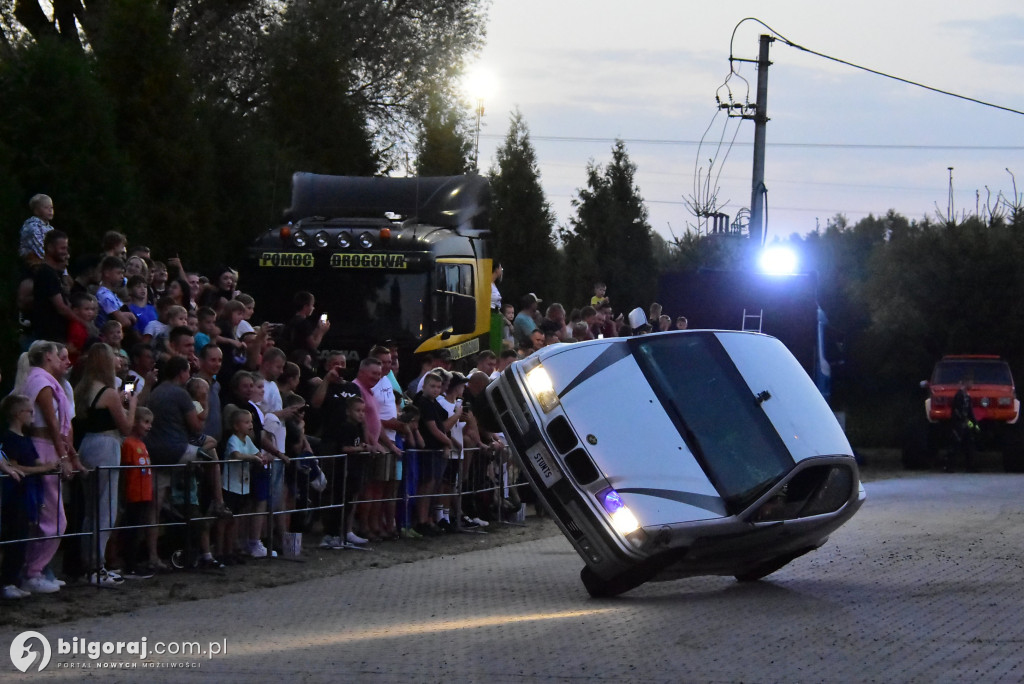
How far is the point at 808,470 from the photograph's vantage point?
493 inches

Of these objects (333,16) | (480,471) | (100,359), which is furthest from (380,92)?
(100,359)

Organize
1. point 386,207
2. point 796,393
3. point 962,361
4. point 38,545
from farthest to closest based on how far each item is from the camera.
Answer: point 962,361 → point 386,207 → point 796,393 → point 38,545

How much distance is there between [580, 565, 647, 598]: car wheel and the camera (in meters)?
12.4

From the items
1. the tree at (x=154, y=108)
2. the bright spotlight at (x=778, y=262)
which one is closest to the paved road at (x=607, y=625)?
the tree at (x=154, y=108)

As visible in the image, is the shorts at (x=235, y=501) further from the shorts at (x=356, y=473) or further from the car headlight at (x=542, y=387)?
the car headlight at (x=542, y=387)

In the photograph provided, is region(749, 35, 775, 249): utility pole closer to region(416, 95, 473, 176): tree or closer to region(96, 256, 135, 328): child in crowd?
region(416, 95, 473, 176): tree

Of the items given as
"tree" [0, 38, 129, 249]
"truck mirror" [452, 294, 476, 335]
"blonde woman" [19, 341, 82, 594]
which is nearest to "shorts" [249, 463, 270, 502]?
"blonde woman" [19, 341, 82, 594]

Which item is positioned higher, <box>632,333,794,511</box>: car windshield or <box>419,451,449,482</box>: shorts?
<box>632,333,794,511</box>: car windshield

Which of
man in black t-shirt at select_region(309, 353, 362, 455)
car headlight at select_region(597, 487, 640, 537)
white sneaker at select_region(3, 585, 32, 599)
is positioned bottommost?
white sneaker at select_region(3, 585, 32, 599)

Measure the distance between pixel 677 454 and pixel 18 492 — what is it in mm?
5061

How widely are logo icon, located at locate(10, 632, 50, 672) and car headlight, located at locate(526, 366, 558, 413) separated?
4.50 m

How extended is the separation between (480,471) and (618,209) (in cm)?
4287

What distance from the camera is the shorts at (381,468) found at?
16500 mm

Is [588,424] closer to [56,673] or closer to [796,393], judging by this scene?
[796,393]
